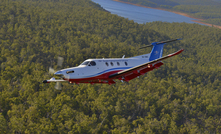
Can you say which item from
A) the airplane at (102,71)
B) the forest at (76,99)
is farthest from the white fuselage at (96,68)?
the forest at (76,99)

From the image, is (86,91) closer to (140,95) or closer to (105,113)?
(105,113)

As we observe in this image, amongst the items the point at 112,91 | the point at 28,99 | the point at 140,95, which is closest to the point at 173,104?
the point at 140,95

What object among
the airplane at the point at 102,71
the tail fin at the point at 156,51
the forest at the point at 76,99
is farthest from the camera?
the forest at the point at 76,99

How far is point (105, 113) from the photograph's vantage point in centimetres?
8494

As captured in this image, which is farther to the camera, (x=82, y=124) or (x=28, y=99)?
(x=28, y=99)

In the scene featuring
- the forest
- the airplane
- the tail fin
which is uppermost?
the tail fin

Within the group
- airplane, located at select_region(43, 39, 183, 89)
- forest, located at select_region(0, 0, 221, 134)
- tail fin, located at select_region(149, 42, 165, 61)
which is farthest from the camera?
forest, located at select_region(0, 0, 221, 134)

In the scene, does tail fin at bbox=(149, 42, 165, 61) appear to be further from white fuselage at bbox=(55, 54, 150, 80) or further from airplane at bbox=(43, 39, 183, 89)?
airplane at bbox=(43, 39, 183, 89)

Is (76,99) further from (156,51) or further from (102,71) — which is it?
(102,71)

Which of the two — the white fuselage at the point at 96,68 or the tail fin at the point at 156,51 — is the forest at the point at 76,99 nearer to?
the tail fin at the point at 156,51

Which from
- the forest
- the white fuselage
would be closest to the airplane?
the white fuselage

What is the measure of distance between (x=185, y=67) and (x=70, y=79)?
191111 mm

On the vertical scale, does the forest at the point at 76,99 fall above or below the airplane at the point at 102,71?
below

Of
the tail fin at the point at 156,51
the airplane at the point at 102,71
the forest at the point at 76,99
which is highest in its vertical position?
the tail fin at the point at 156,51
